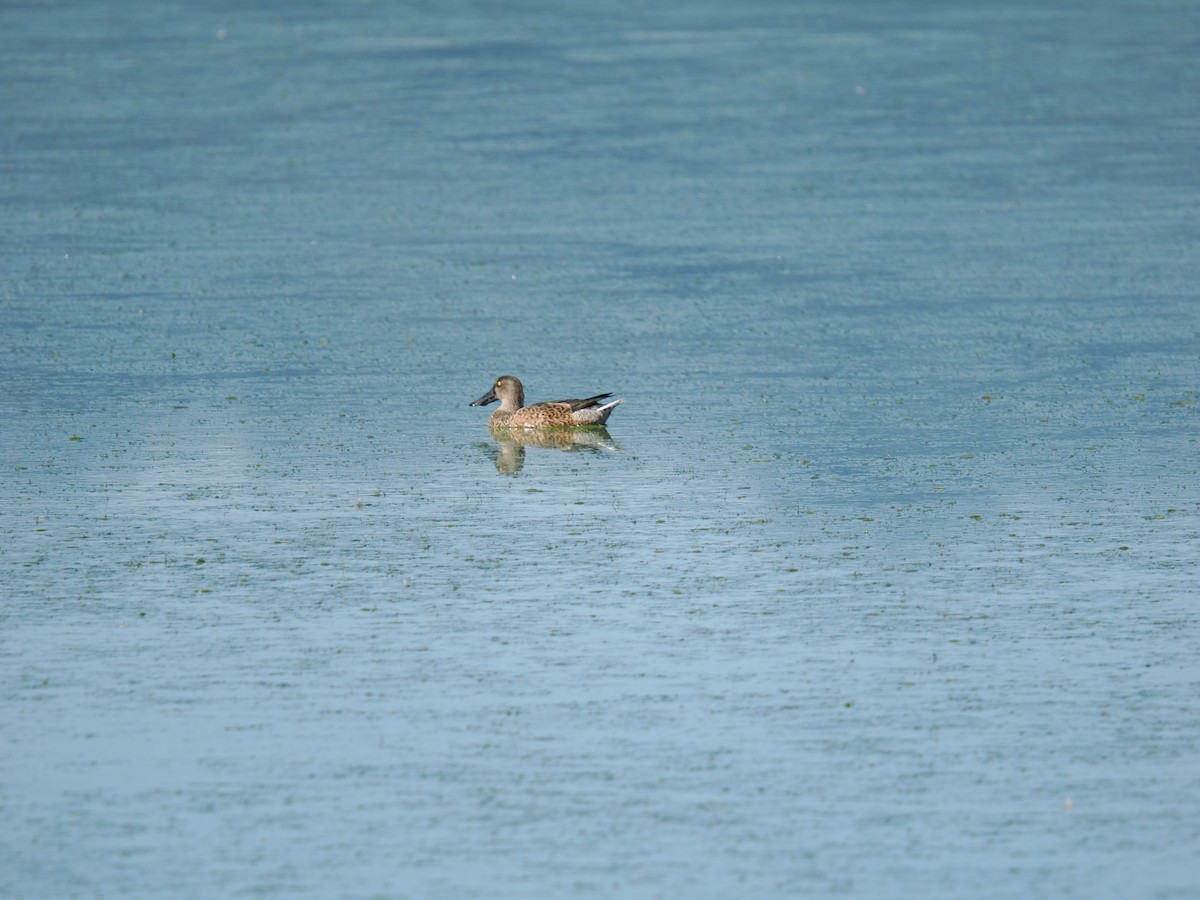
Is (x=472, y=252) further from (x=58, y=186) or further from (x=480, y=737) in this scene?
(x=480, y=737)

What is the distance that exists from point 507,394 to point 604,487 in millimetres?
2113

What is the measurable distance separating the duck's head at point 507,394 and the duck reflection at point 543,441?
0.82ft

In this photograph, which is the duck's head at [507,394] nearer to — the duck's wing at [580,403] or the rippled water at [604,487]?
the rippled water at [604,487]

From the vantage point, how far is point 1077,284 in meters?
17.5

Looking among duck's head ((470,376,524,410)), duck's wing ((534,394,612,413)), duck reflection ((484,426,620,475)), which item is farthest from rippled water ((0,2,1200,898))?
duck's wing ((534,394,612,413))

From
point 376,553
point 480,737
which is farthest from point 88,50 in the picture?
point 480,737

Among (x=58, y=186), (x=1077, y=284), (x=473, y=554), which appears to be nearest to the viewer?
(x=473, y=554)

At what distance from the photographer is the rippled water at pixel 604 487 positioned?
7.15 meters

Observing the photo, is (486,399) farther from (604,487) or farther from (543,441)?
(604,487)

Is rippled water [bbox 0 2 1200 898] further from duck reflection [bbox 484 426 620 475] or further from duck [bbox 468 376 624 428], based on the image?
duck [bbox 468 376 624 428]

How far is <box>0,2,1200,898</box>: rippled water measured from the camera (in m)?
7.15

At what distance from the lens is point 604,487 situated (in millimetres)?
12164

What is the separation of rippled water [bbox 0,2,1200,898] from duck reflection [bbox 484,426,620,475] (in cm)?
12

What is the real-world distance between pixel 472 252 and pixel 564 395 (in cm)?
446
